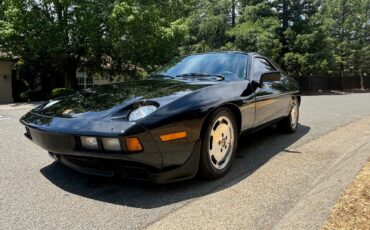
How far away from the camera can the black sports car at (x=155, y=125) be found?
111 inches

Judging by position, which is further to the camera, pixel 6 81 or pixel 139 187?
pixel 6 81

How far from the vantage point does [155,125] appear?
2832 mm

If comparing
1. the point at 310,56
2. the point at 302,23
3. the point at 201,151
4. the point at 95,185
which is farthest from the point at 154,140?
the point at 302,23

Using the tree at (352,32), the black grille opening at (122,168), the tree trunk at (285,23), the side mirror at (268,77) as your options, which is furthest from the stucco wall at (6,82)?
the tree at (352,32)

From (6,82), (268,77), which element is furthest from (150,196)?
(6,82)

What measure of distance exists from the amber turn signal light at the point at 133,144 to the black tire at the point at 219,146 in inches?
28.3

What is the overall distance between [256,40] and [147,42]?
10.7 metres

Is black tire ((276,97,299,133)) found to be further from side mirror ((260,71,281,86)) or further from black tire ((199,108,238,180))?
black tire ((199,108,238,180))

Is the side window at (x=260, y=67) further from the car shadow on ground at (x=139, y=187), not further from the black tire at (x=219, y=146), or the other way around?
the car shadow on ground at (x=139, y=187)

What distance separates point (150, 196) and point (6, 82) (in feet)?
63.1

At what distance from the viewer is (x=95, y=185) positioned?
324 centimetres

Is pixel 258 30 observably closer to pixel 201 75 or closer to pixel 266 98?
pixel 266 98

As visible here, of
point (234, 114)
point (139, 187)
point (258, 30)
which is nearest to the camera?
point (139, 187)

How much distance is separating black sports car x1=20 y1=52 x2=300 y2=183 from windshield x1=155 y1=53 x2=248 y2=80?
3cm
